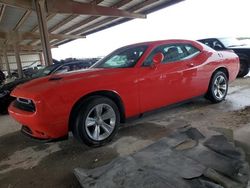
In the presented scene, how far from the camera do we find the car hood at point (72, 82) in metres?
3.14

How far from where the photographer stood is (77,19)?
1504 cm

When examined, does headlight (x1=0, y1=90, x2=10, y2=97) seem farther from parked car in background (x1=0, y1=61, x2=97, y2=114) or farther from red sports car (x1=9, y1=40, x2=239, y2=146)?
red sports car (x1=9, y1=40, x2=239, y2=146)

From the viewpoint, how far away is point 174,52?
436cm

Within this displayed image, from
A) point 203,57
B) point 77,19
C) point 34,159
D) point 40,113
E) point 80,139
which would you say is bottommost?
point 34,159

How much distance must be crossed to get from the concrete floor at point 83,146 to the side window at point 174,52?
0.99 meters

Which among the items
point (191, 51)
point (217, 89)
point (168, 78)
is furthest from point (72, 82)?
point (217, 89)

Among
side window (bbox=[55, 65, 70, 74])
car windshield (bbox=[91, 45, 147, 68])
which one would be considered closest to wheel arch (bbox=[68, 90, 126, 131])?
car windshield (bbox=[91, 45, 147, 68])

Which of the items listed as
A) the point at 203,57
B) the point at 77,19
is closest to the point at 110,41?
the point at 77,19

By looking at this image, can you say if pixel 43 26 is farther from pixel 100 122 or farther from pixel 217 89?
pixel 100 122

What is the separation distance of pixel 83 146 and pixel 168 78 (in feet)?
5.64

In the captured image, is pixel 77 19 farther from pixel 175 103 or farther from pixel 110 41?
pixel 175 103

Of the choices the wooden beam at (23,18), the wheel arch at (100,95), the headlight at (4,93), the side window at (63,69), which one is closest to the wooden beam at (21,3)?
the wooden beam at (23,18)

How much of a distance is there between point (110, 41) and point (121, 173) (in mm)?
20524

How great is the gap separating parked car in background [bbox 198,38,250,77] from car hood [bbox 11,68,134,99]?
548 cm
